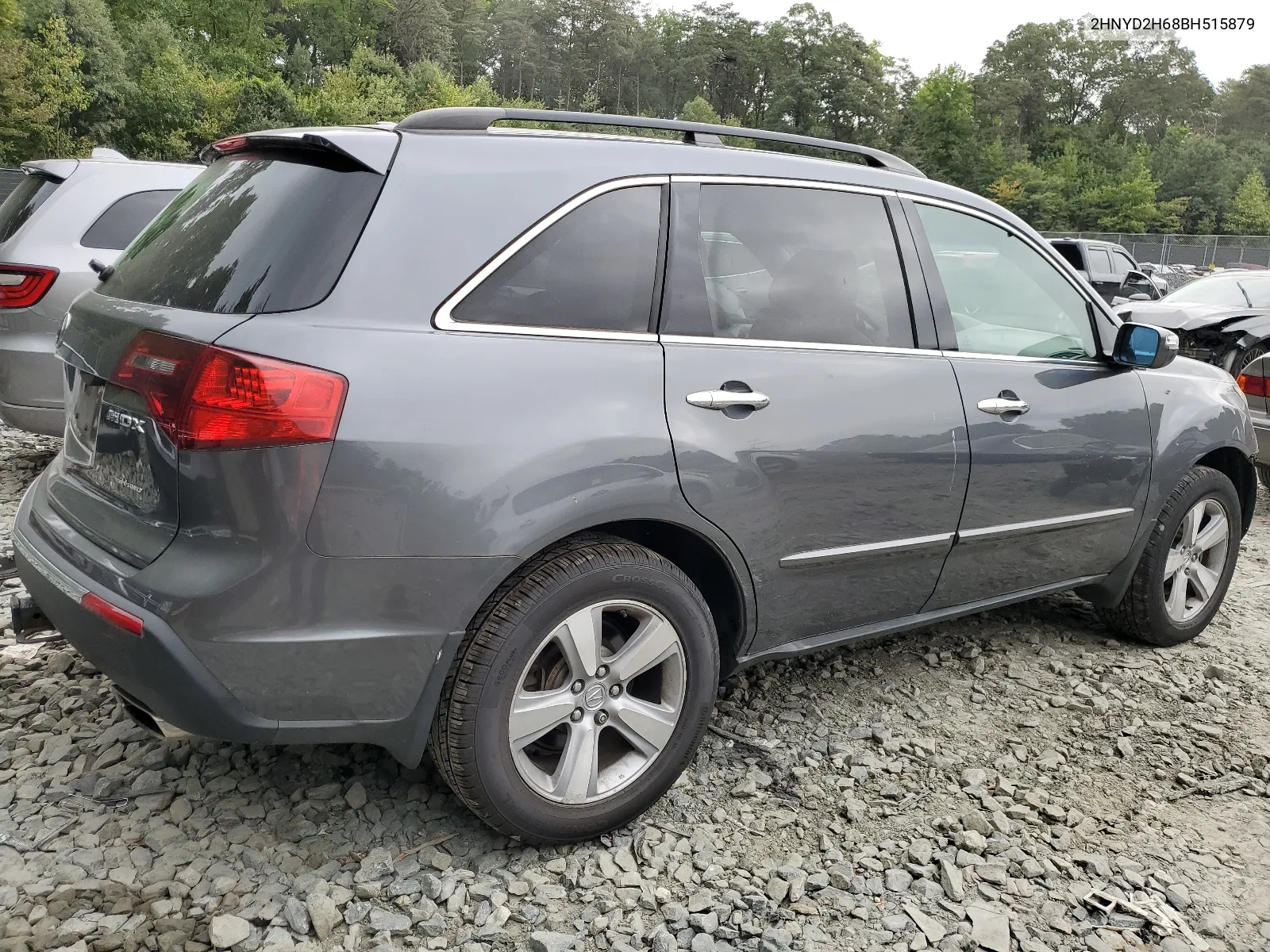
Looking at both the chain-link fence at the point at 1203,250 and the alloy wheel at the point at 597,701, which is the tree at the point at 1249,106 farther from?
the alloy wheel at the point at 597,701

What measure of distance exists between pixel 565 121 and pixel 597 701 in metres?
1.53

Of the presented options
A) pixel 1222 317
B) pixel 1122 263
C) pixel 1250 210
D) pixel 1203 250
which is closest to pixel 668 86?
pixel 1250 210

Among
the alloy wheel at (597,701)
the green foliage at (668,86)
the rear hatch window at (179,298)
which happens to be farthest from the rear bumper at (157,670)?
the green foliage at (668,86)

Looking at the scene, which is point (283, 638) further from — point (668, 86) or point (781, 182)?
point (668, 86)

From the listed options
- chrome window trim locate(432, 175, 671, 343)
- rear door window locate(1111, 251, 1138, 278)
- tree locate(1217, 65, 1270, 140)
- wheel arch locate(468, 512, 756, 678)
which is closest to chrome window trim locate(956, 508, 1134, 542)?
wheel arch locate(468, 512, 756, 678)

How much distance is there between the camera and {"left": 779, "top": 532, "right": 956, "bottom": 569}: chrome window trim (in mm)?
2984

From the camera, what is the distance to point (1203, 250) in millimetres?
41625

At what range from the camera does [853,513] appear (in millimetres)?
3059

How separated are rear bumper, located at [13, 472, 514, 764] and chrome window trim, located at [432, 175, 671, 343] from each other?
538mm

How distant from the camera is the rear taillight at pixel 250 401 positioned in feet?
7.08

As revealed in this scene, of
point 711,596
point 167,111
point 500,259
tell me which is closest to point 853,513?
point 711,596

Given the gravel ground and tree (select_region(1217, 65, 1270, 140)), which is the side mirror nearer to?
the gravel ground

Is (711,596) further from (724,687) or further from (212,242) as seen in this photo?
(212,242)

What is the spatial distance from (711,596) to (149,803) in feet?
5.33
